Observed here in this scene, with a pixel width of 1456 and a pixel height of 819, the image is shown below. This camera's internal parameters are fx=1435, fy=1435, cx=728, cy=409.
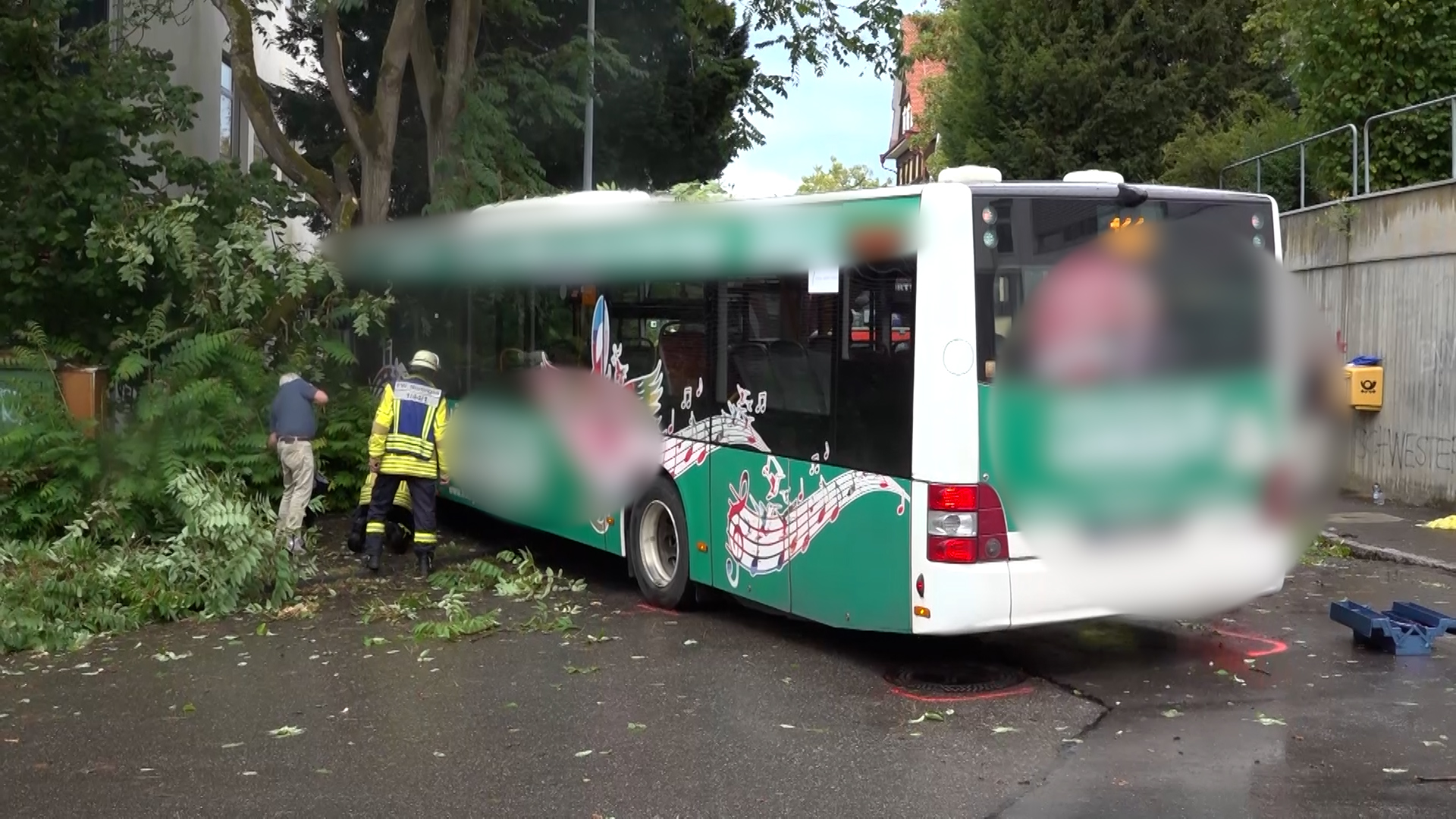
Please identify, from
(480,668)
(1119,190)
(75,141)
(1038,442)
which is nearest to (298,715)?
(480,668)

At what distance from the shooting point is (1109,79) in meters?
30.4

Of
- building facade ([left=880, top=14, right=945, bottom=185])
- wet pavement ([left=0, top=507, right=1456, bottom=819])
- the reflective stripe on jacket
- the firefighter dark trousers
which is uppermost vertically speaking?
building facade ([left=880, top=14, right=945, bottom=185])

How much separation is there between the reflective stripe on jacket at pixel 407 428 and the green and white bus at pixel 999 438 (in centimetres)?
359

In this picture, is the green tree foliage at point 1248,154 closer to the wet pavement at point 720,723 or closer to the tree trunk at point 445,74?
the tree trunk at point 445,74

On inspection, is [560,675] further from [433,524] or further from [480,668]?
[433,524]

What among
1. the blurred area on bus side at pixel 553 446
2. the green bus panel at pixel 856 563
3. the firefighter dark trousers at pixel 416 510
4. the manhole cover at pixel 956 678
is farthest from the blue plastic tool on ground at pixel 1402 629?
the firefighter dark trousers at pixel 416 510

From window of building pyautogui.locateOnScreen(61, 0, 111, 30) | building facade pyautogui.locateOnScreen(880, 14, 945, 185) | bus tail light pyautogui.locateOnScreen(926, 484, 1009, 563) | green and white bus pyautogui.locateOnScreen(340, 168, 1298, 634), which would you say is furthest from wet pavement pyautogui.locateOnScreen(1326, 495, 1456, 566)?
building facade pyautogui.locateOnScreen(880, 14, 945, 185)

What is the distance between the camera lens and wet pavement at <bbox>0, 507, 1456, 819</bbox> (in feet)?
18.8

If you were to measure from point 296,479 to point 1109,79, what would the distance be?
2351cm

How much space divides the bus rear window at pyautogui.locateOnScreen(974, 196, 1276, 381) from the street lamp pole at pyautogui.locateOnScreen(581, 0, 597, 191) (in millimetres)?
9899

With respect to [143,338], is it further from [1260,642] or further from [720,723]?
[1260,642]

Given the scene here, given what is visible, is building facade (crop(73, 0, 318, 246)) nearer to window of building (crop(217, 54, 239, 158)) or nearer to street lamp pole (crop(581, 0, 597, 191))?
window of building (crop(217, 54, 239, 158))

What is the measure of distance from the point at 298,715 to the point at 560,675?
144 cm

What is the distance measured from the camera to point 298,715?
709 cm
